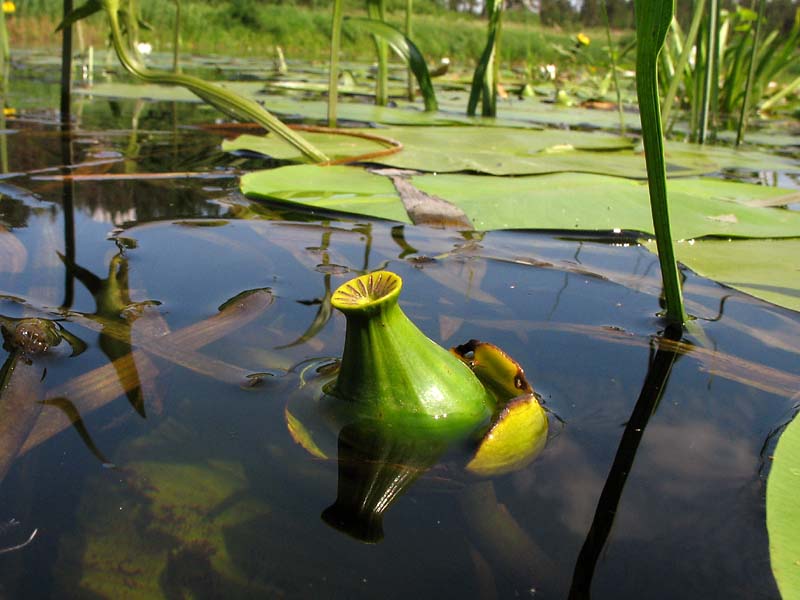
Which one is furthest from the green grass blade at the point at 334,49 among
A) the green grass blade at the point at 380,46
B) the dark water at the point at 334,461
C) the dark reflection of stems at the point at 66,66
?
the dark water at the point at 334,461

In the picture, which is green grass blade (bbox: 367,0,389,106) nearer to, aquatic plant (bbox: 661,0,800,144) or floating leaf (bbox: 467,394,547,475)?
aquatic plant (bbox: 661,0,800,144)

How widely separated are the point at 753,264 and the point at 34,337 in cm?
91

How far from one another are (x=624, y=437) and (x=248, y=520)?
31cm

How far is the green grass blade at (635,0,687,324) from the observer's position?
1.62 ft

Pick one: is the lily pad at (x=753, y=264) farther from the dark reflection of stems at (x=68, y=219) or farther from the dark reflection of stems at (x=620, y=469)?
the dark reflection of stems at (x=68, y=219)

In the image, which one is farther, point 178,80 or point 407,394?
point 178,80

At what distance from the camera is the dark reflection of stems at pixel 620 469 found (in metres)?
0.41

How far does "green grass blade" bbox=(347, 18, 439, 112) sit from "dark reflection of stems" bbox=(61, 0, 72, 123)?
0.70 metres

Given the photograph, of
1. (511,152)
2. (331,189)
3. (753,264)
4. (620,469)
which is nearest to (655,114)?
(620,469)

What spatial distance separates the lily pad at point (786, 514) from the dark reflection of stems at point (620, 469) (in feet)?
0.32

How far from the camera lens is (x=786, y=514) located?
41 centimetres

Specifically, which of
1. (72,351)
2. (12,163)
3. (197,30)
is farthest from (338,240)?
(197,30)

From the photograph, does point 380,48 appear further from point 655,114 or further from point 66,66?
point 655,114

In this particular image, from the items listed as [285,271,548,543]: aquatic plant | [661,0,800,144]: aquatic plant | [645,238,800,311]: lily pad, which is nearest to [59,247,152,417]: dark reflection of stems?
[285,271,548,543]: aquatic plant
